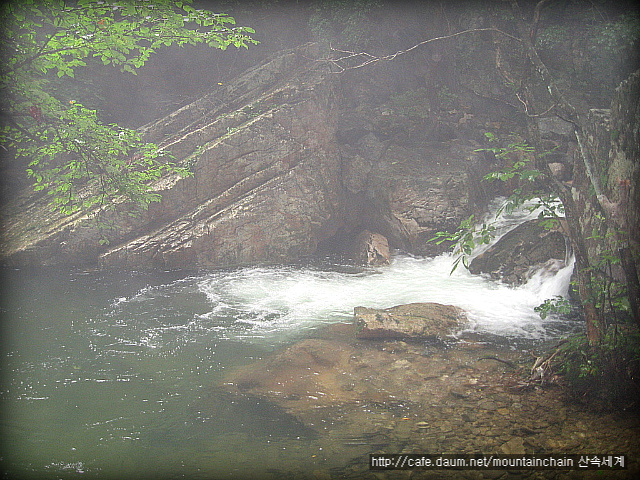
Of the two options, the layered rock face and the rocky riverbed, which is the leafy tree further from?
the layered rock face

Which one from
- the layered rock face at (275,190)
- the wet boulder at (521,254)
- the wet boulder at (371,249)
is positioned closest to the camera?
the wet boulder at (521,254)

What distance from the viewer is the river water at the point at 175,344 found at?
462 cm

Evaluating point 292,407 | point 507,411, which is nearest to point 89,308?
point 292,407

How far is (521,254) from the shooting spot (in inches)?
423

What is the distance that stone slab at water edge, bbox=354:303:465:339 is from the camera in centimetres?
762

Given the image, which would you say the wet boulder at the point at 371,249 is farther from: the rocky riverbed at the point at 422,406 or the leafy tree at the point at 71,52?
the leafy tree at the point at 71,52

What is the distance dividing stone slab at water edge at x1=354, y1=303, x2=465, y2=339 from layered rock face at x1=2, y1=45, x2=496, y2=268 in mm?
4444

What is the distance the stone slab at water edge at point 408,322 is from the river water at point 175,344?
1.47ft

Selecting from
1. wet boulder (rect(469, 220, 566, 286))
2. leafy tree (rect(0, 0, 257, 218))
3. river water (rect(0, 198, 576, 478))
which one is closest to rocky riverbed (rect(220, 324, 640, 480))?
river water (rect(0, 198, 576, 478))

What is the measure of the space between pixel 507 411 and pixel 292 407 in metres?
2.47

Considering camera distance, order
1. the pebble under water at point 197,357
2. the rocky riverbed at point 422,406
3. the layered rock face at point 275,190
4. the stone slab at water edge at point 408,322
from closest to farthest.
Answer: the rocky riverbed at point 422,406
the pebble under water at point 197,357
the stone slab at water edge at point 408,322
the layered rock face at point 275,190

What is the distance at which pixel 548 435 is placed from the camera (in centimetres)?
446

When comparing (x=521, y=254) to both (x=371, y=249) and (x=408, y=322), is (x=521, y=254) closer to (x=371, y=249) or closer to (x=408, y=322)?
(x=371, y=249)

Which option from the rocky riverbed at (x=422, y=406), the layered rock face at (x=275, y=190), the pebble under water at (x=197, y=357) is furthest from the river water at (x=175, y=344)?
the layered rock face at (x=275, y=190)
